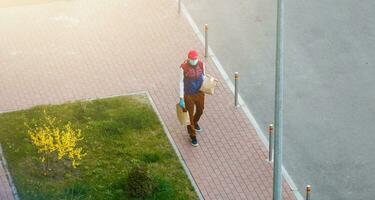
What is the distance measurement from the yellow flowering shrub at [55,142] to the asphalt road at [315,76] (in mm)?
3901

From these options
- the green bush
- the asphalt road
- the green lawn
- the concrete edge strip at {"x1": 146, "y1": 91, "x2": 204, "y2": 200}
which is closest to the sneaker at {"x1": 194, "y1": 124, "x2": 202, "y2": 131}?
the concrete edge strip at {"x1": 146, "y1": 91, "x2": 204, "y2": 200}

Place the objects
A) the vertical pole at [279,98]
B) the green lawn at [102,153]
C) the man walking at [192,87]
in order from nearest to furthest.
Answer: the vertical pole at [279,98], the green lawn at [102,153], the man walking at [192,87]

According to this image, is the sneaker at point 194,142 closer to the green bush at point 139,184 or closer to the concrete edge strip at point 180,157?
the concrete edge strip at point 180,157

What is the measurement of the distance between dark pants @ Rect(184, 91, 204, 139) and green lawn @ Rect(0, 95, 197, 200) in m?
0.58

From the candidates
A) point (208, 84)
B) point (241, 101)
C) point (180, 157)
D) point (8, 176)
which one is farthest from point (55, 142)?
point (241, 101)

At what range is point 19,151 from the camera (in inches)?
823

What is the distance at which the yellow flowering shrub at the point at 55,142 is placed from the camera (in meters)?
20.0

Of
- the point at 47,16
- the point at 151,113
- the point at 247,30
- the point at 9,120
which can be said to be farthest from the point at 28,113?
the point at 247,30

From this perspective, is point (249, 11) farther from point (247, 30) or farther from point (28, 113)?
point (28, 113)

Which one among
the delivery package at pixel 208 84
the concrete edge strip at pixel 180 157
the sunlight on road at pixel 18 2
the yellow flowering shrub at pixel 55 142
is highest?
the delivery package at pixel 208 84

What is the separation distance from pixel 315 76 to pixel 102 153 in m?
5.24

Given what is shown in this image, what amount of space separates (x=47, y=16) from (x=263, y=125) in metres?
6.57

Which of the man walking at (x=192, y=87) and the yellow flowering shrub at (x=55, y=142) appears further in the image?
the man walking at (x=192, y=87)

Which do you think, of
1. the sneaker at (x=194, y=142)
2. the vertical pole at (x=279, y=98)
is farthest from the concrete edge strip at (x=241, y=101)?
the vertical pole at (x=279, y=98)
